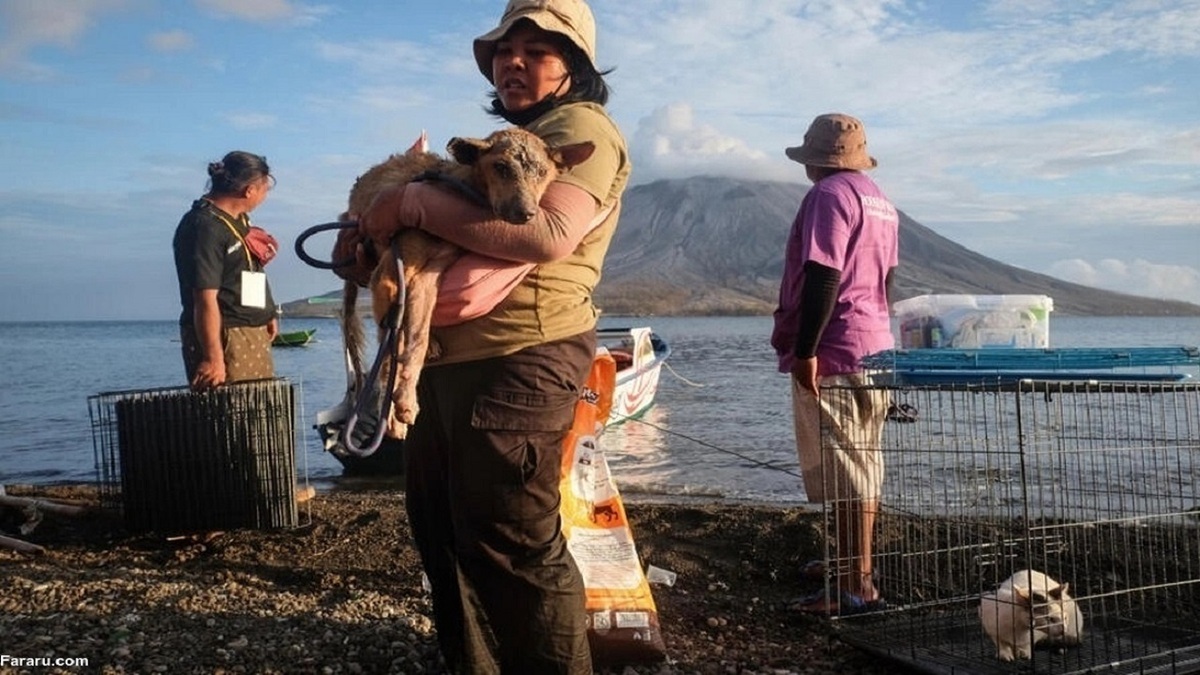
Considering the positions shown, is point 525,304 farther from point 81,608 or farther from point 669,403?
point 669,403

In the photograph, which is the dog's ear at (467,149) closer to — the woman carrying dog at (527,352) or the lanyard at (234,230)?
the woman carrying dog at (527,352)

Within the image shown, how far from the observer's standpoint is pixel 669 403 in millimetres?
16453

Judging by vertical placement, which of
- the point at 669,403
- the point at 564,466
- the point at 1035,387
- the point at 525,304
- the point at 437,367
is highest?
the point at 525,304

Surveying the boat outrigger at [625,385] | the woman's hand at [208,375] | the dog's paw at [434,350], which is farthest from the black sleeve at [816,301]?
the boat outrigger at [625,385]

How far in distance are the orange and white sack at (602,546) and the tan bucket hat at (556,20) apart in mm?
1140

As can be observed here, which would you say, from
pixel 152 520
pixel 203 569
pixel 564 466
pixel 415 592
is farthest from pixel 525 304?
pixel 152 520

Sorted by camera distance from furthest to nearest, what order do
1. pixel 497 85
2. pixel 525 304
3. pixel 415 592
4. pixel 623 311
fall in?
pixel 623 311 < pixel 415 592 < pixel 497 85 < pixel 525 304

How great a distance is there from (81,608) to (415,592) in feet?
4.37

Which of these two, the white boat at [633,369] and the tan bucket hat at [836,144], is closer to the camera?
the tan bucket hat at [836,144]

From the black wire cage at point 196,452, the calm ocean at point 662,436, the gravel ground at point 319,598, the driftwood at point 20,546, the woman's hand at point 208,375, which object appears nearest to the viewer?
the gravel ground at point 319,598

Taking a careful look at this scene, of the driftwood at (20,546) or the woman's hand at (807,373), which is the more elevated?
the woman's hand at (807,373)

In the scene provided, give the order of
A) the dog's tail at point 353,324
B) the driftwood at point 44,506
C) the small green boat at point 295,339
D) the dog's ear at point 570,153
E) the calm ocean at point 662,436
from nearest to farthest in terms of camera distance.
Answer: the dog's ear at point 570,153
the dog's tail at point 353,324
the driftwood at point 44,506
the calm ocean at point 662,436
the small green boat at point 295,339

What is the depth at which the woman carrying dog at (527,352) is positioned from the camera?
246 centimetres

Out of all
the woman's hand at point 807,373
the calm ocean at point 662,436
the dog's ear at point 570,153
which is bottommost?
the calm ocean at point 662,436
